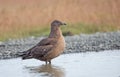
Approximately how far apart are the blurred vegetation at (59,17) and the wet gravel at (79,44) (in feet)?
3.11

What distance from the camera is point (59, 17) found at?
24891mm

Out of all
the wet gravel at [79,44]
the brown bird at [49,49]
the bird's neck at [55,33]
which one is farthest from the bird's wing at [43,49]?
the wet gravel at [79,44]

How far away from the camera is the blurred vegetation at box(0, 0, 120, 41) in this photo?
23.9m

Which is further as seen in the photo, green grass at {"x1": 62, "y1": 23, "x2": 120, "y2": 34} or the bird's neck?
green grass at {"x1": 62, "y1": 23, "x2": 120, "y2": 34}

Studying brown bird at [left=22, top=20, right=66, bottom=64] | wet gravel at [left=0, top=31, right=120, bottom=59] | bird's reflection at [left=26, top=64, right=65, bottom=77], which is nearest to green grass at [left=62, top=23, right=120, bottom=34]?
wet gravel at [left=0, top=31, right=120, bottom=59]

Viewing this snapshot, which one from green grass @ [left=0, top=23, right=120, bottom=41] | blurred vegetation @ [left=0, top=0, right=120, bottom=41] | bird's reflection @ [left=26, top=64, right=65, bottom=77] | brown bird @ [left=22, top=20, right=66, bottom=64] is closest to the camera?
bird's reflection @ [left=26, top=64, right=65, bottom=77]

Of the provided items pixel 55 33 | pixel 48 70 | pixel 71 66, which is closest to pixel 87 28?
pixel 55 33

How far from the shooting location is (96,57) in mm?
16312

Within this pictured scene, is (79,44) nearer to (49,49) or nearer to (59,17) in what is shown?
(49,49)

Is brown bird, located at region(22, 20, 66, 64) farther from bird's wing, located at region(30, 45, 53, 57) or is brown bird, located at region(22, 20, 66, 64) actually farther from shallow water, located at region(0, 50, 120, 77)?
shallow water, located at region(0, 50, 120, 77)

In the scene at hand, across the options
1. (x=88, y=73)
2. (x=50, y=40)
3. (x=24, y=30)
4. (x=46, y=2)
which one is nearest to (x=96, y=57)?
(x=50, y=40)

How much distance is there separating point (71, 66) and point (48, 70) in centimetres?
63

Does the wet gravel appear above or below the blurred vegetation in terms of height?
below

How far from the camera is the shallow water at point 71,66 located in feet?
45.0
